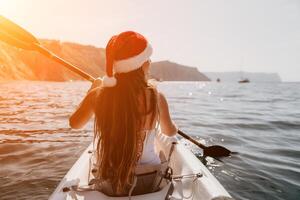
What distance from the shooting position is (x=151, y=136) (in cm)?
346

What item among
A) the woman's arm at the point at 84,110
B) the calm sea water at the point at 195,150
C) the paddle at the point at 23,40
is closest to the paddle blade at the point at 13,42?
the paddle at the point at 23,40

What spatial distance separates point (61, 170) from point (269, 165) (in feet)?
17.1

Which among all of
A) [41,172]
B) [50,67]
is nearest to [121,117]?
[41,172]

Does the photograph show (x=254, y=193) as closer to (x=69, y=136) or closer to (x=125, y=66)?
(x=125, y=66)

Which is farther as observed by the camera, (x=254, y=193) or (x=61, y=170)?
(x=61, y=170)

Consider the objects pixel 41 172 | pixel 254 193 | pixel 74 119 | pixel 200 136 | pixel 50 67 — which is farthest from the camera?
pixel 50 67

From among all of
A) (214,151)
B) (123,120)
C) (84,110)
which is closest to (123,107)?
(123,120)

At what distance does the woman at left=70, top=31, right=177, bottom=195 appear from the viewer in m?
3.03

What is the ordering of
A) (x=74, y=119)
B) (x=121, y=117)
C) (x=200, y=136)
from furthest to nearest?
1. (x=200, y=136)
2. (x=74, y=119)
3. (x=121, y=117)

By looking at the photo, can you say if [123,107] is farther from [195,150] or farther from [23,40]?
[195,150]

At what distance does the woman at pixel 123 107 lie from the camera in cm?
303

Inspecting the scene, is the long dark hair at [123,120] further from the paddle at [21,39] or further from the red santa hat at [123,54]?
the paddle at [21,39]

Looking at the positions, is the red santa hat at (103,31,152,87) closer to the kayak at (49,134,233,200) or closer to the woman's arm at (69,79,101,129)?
the woman's arm at (69,79,101,129)

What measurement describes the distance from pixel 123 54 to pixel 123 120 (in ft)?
2.07
